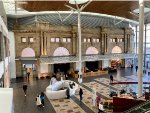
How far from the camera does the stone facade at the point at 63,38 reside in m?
34.8

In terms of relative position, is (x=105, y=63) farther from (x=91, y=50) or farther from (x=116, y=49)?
(x=116, y=49)

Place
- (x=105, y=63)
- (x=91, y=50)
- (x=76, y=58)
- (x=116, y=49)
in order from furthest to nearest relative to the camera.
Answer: (x=116, y=49) → (x=105, y=63) → (x=91, y=50) → (x=76, y=58)

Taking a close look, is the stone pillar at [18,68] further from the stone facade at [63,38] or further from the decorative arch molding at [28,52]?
the decorative arch molding at [28,52]

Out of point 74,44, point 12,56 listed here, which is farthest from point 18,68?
point 74,44

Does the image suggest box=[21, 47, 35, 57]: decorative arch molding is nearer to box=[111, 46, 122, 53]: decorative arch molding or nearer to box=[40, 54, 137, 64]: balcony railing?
box=[40, 54, 137, 64]: balcony railing

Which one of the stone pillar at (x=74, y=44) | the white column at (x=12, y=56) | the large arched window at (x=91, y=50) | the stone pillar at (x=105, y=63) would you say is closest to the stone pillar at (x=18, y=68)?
the white column at (x=12, y=56)

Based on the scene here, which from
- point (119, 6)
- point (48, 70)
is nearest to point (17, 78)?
point (48, 70)

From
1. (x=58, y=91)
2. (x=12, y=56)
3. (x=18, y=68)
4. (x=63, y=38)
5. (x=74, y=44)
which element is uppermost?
(x=63, y=38)

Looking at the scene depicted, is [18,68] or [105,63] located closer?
[18,68]

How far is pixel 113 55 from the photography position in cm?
4200

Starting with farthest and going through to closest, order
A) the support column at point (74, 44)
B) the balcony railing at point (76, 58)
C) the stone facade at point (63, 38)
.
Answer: the support column at point (74, 44) < the stone facade at point (63, 38) < the balcony railing at point (76, 58)

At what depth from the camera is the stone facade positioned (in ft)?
114

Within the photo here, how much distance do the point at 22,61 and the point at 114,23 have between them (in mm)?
21775

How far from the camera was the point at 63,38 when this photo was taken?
1476 inches
